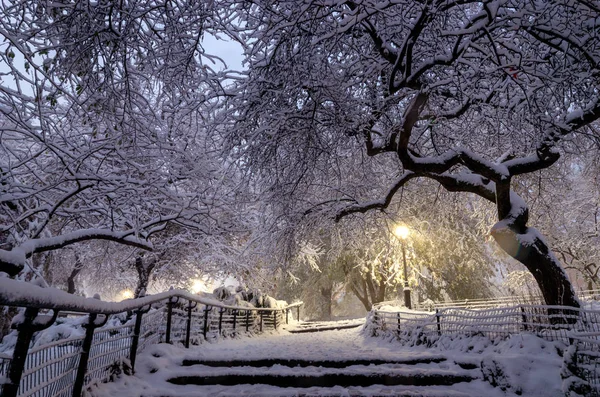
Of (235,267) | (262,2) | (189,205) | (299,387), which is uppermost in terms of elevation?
(262,2)

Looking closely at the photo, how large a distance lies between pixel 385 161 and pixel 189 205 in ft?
23.1

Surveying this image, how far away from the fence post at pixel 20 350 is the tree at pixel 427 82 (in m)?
4.01

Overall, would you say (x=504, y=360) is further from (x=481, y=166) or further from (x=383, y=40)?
(x=383, y=40)

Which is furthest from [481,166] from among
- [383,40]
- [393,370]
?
[393,370]

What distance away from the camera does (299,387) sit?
5.04 meters

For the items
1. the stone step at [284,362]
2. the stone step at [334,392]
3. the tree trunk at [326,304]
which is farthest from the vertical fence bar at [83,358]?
the tree trunk at [326,304]

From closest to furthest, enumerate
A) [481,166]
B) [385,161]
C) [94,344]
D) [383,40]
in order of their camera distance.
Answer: [94,344], [383,40], [481,166], [385,161]

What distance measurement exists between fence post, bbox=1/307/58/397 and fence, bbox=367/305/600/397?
→ 5.50m

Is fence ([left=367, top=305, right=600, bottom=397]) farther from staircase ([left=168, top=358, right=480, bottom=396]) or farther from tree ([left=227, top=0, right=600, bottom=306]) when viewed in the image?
staircase ([left=168, top=358, right=480, bottom=396])

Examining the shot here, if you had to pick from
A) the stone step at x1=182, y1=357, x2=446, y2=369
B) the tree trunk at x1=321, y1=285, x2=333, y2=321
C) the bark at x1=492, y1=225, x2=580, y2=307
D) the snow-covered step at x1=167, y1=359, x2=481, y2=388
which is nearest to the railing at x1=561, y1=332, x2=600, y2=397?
the snow-covered step at x1=167, y1=359, x2=481, y2=388

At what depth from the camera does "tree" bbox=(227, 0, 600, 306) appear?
4.86 m

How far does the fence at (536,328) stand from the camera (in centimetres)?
434

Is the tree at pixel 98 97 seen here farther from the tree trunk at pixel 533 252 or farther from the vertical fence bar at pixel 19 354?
the tree trunk at pixel 533 252

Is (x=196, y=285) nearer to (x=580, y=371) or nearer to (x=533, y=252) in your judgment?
(x=533, y=252)
